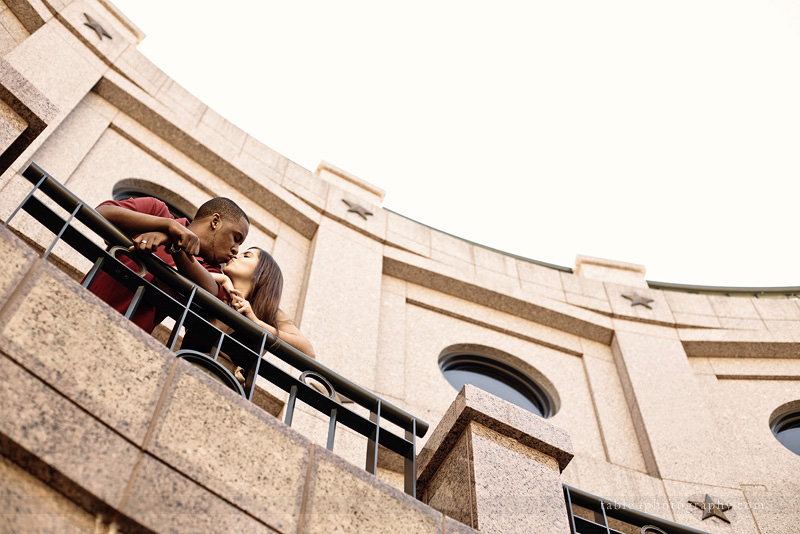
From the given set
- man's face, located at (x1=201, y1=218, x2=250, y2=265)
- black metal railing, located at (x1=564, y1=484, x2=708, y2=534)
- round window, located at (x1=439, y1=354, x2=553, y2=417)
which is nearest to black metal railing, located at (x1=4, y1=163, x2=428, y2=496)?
man's face, located at (x1=201, y1=218, x2=250, y2=265)

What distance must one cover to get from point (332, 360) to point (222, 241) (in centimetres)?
427

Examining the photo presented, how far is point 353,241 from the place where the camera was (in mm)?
11953

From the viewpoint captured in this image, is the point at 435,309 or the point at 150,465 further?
the point at 435,309

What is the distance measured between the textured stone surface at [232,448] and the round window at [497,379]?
7.33 m

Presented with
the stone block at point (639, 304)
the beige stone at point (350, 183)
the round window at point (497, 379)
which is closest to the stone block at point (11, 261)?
the round window at point (497, 379)

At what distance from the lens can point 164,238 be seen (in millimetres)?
4457

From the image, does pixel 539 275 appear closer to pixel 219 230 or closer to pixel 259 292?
pixel 259 292

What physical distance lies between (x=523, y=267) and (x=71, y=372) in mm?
10722

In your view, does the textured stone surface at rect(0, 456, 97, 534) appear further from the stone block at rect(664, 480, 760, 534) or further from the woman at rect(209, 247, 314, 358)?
the stone block at rect(664, 480, 760, 534)

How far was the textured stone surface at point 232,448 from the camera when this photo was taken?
357 cm

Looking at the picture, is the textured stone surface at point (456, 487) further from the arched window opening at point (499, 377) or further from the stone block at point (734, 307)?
the stone block at point (734, 307)

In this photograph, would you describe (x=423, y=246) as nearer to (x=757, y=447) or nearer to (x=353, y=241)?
(x=353, y=241)

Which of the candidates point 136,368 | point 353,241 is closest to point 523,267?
point 353,241

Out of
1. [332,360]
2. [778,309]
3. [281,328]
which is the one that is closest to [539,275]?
[778,309]
